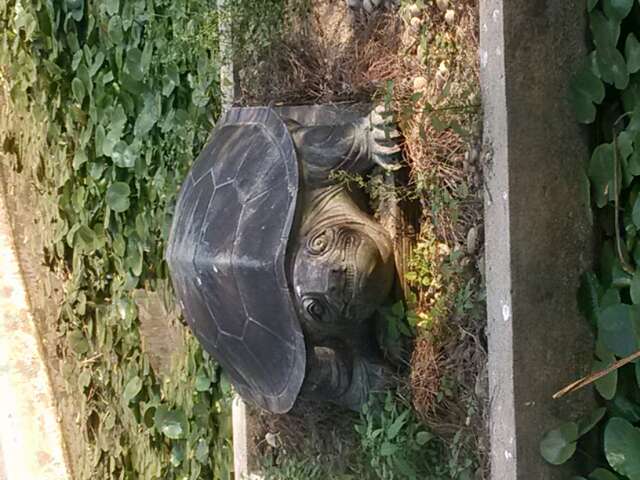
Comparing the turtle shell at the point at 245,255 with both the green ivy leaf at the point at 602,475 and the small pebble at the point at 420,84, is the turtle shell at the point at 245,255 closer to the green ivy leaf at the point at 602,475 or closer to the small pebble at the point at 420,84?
the small pebble at the point at 420,84

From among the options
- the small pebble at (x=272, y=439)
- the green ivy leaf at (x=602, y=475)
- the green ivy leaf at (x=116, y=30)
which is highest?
the green ivy leaf at (x=116, y=30)

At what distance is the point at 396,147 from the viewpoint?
2072 millimetres

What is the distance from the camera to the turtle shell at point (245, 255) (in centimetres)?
210

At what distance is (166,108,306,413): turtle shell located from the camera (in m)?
2.10

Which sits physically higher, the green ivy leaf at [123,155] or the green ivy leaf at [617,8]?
the green ivy leaf at [617,8]

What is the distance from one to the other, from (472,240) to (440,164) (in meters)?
0.18

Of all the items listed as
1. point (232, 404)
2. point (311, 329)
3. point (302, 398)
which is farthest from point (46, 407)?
point (311, 329)

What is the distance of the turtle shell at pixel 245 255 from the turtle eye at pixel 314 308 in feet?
0.13

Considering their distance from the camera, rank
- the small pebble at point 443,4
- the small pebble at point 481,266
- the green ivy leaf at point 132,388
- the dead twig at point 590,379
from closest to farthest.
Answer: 1. the dead twig at point 590,379
2. the small pebble at point 481,266
3. the small pebble at point 443,4
4. the green ivy leaf at point 132,388

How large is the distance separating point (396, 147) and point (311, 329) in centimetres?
44

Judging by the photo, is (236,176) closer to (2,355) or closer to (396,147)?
(396,147)

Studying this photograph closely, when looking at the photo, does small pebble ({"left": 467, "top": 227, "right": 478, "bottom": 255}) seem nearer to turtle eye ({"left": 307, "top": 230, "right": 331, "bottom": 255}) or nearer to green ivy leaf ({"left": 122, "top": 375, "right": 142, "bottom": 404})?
turtle eye ({"left": 307, "top": 230, "right": 331, "bottom": 255})

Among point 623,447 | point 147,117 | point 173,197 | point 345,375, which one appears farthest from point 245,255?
point 147,117

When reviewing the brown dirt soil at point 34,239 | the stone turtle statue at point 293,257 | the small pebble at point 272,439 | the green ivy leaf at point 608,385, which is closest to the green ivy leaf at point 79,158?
the brown dirt soil at point 34,239
